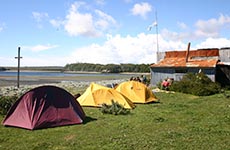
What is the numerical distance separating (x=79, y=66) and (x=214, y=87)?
154 m

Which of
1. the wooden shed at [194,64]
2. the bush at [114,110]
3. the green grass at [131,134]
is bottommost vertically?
the green grass at [131,134]

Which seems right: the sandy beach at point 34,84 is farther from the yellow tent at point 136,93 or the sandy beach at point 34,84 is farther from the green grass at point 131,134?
the green grass at point 131,134

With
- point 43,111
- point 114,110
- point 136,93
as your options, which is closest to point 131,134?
point 43,111

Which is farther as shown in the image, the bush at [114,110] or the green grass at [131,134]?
the bush at [114,110]

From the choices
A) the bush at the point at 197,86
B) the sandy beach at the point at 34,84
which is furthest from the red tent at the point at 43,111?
the sandy beach at the point at 34,84

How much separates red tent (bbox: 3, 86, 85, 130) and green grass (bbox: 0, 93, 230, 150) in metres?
0.38

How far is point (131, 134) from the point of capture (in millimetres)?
10109

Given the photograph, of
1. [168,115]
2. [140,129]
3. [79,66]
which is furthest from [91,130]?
[79,66]

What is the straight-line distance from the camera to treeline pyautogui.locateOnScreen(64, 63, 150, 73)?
12965 centimetres

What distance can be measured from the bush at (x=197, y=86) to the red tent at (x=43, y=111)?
48.7 ft

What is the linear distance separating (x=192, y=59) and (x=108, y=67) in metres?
116

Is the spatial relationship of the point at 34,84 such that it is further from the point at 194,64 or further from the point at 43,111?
the point at 43,111

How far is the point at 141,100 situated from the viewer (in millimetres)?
18891

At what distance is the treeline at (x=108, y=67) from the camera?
129650 millimetres
